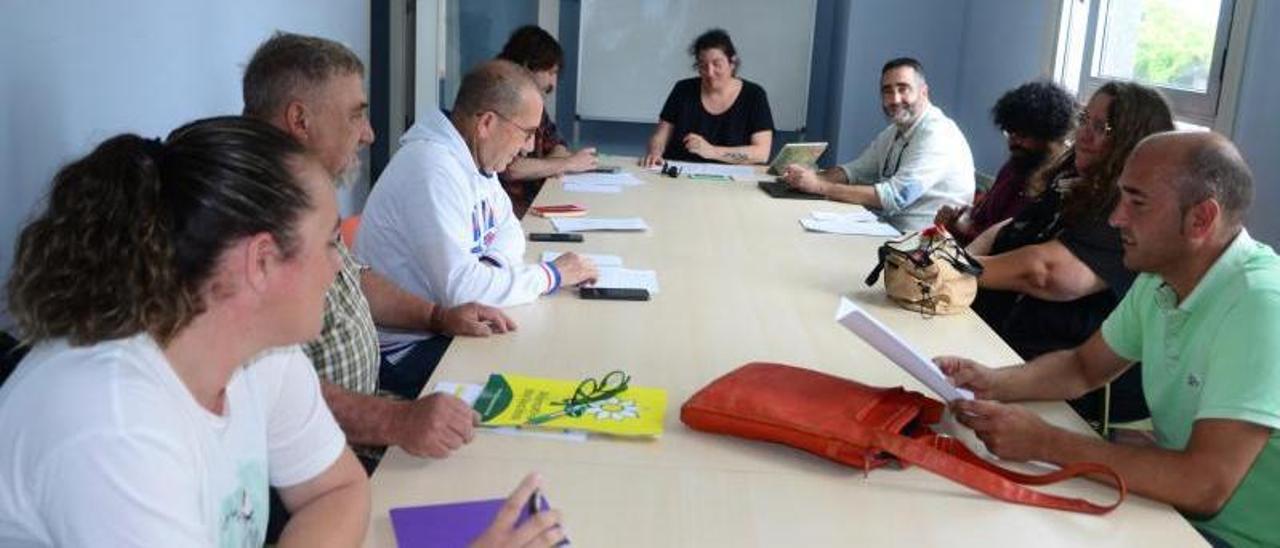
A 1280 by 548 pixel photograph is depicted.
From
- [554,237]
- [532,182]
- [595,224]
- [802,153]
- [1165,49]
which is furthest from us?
[532,182]

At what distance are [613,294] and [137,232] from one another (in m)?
1.50

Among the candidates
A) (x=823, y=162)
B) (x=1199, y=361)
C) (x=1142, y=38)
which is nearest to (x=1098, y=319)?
(x=1199, y=361)

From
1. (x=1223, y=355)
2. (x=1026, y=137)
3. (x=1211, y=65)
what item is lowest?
(x=1223, y=355)

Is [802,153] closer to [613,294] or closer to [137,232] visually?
[613,294]

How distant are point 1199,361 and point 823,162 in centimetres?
460

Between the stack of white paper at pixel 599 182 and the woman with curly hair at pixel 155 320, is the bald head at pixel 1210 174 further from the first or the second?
the stack of white paper at pixel 599 182

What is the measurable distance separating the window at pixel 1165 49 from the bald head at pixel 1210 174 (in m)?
1.64

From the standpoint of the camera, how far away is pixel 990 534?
1.36 metres

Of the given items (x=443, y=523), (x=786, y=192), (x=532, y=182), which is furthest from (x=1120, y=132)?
(x=532, y=182)

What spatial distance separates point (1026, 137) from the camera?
347 centimetres

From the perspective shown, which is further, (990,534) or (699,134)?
(699,134)

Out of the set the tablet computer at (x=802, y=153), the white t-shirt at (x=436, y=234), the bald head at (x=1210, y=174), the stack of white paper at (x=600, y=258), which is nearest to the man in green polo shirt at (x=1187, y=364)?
the bald head at (x=1210, y=174)

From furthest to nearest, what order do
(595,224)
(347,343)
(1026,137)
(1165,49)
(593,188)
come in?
(593,188)
(1165,49)
(1026,137)
(595,224)
(347,343)

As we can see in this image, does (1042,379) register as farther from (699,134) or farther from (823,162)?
(823,162)
